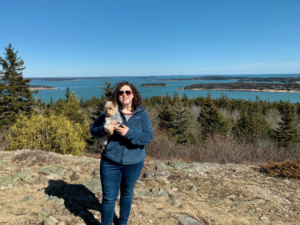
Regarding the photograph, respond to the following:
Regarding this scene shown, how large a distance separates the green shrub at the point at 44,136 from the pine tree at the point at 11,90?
1027 centimetres

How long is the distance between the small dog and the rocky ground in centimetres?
167

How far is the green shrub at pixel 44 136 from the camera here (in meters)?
9.97

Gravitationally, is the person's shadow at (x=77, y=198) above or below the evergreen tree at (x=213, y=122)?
above

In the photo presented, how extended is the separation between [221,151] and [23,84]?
21.2 meters

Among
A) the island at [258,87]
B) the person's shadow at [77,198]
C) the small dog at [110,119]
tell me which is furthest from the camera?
the island at [258,87]

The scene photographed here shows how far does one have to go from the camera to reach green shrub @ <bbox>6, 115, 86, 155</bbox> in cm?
997

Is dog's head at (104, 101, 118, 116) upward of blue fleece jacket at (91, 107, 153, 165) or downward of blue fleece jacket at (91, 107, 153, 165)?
upward

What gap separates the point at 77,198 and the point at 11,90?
67.9 ft

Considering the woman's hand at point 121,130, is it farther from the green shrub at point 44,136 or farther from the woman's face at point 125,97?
the green shrub at point 44,136

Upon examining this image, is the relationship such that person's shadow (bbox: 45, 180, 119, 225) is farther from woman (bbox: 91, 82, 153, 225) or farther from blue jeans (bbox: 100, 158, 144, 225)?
woman (bbox: 91, 82, 153, 225)

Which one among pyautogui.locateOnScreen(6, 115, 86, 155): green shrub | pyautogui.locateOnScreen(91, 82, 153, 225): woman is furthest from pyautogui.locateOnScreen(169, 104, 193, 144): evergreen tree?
pyautogui.locateOnScreen(91, 82, 153, 225): woman

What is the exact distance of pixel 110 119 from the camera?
2154 millimetres

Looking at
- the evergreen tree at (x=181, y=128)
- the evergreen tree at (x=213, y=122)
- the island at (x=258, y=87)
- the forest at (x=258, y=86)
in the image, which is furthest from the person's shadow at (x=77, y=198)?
the island at (x=258, y=87)

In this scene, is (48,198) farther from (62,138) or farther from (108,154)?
(62,138)
